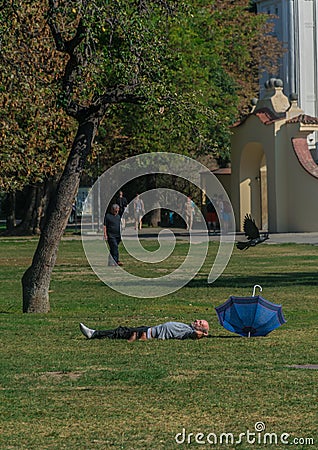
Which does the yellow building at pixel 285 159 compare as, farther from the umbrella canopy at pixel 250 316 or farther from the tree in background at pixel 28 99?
the umbrella canopy at pixel 250 316

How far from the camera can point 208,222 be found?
164 ft

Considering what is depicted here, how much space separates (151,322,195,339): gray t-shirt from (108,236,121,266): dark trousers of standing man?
582 inches

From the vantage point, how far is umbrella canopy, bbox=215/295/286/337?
43.2 feet

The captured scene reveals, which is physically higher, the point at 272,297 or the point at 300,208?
the point at 300,208

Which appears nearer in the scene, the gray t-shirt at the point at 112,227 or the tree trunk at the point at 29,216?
the gray t-shirt at the point at 112,227

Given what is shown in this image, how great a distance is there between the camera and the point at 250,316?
13.3 meters

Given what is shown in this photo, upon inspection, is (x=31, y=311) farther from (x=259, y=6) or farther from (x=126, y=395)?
(x=259, y=6)

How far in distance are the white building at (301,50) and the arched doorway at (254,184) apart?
43217mm

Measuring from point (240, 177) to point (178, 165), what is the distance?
355cm

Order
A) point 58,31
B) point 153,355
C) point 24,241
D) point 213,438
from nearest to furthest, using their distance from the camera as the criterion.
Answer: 1. point 213,438
2. point 153,355
3. point 58,31
4. point 24,241

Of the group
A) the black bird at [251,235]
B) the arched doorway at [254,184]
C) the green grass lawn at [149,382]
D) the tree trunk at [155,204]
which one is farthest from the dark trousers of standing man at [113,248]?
the tree trunk at [155,204]

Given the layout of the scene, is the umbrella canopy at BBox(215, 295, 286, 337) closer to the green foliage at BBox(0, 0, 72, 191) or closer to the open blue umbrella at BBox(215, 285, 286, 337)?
the open blue umbrella at BBox(215, 285, 286, 337)

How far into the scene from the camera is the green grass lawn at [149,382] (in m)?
8.09

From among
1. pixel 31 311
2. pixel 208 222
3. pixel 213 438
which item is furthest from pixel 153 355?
A: pixel 208 222
